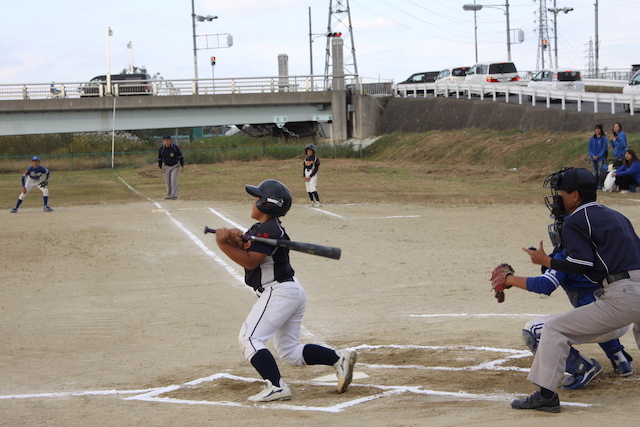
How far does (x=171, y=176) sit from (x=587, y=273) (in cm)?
1960

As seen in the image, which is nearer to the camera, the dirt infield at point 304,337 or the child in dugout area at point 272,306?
the dirt infield at point 304,337

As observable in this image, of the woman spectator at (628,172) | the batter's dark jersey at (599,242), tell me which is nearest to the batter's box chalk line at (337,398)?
the batter's dark jersey at (599,242)

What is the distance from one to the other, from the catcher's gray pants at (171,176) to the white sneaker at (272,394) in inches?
716

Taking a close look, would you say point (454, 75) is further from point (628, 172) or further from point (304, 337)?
point (304, 337)

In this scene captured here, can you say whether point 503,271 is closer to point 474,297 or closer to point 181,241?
point 474,297

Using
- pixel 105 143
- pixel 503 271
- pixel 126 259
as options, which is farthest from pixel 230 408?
pixel 105 143

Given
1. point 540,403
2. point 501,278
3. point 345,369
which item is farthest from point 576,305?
point 345,369

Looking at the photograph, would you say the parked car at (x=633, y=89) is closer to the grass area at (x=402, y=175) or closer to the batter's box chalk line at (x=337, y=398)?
the grass area at (x=402, y=175)

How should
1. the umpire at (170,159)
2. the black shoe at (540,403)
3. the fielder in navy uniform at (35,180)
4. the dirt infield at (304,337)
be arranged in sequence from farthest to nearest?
the umpire at (170,159) < the fielder in navy uniform at (35,180) < the dirt infield at (304,337) < the black shoe at (540,403)

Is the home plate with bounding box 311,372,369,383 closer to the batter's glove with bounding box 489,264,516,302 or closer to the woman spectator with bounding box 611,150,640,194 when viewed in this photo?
the batter's glove with bounding box 489,264,516,302

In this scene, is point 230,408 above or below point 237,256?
below

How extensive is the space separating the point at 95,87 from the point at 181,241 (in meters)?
34.3

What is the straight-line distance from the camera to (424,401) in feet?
18.2

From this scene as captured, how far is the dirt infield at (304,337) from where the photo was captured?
550cm
